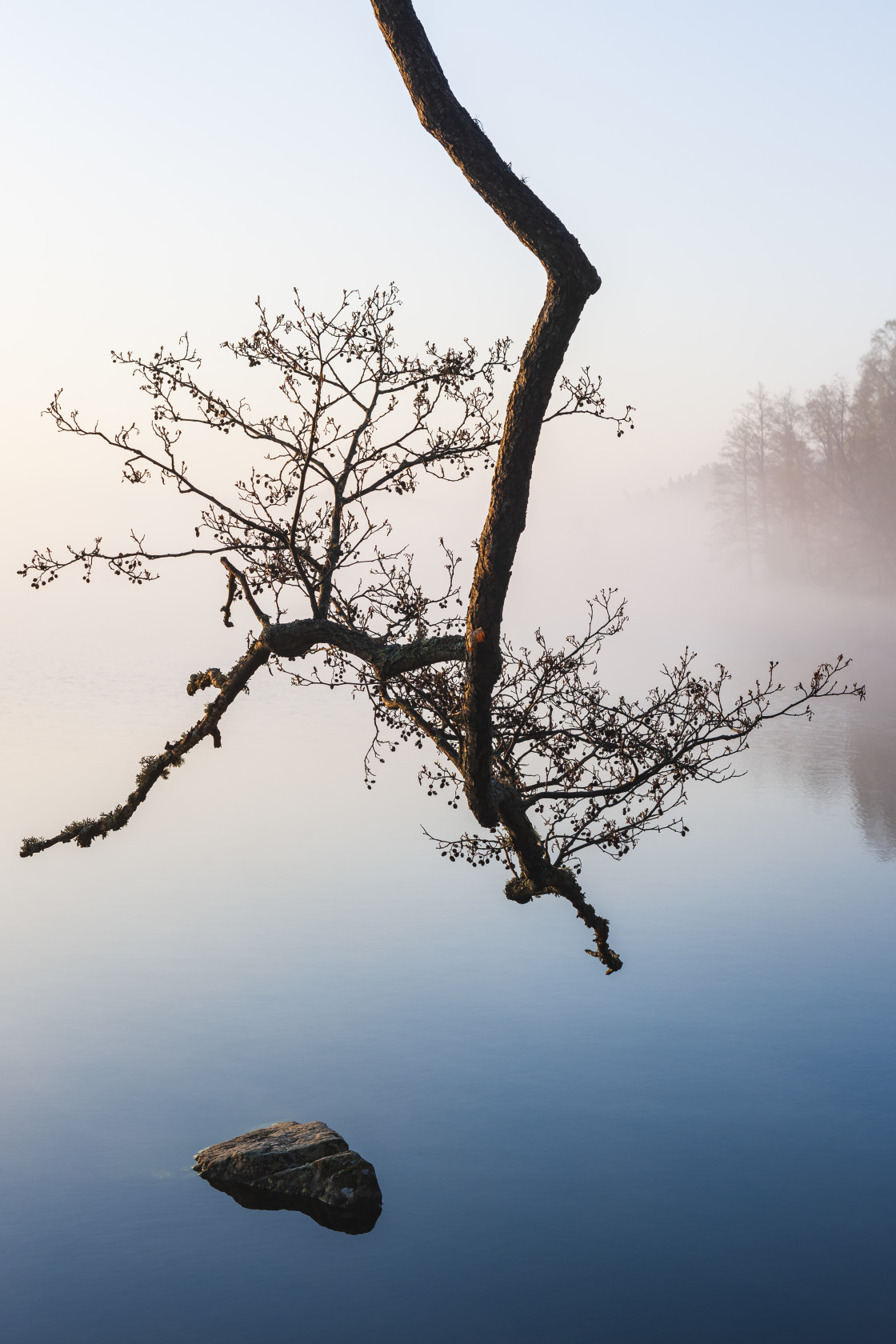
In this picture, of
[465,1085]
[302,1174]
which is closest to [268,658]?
[302,1174]

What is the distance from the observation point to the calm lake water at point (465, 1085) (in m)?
15.1

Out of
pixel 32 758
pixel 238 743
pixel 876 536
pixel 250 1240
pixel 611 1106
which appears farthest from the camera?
pixel 876 536

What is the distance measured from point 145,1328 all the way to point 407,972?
1188 centimetres

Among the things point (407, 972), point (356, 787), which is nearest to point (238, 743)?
point (356, 787)

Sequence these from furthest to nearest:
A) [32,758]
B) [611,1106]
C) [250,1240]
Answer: [32,758] → [611,1106] → [250,1240]

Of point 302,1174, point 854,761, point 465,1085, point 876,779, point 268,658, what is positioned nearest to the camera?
point 268,658

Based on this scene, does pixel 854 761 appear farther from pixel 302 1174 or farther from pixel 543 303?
pixel 543 303

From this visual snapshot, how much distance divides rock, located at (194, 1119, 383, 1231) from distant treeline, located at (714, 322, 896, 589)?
56955 millimetres

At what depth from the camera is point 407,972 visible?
2584 cm

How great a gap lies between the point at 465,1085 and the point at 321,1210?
16.8 feet

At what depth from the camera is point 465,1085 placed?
20.5 meters

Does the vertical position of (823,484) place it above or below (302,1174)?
above

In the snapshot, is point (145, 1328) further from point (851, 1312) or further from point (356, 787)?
point (356, 787)

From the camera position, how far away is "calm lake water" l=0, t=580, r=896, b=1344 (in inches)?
593
